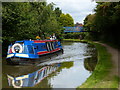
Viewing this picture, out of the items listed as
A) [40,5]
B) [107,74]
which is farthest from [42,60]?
[40,5]

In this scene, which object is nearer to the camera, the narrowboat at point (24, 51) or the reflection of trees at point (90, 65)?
the reflection of trees at point (90, 65)

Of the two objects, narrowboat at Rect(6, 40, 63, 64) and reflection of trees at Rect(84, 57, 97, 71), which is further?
narrowboat at Rect(6, 40, 63, 64)

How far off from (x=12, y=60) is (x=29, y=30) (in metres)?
8.11

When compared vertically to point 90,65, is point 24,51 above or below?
above

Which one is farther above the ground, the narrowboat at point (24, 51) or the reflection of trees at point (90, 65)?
the narrowboat at point (24, 51)

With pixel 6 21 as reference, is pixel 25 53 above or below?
below

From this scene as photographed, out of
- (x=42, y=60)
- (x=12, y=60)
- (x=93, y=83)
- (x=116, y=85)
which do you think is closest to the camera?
(x=116, y=85)

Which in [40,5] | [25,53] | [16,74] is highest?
[40,5]

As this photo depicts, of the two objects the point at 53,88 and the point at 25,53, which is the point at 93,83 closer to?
the point at 53,88

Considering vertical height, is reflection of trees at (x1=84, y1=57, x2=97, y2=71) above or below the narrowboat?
below

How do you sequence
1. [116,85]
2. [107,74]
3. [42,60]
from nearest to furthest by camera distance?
[116,85], [107,74], [42,60]

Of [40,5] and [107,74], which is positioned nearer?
[107,74]

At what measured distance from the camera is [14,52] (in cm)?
1686

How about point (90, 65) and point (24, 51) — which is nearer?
point (90, 65)
